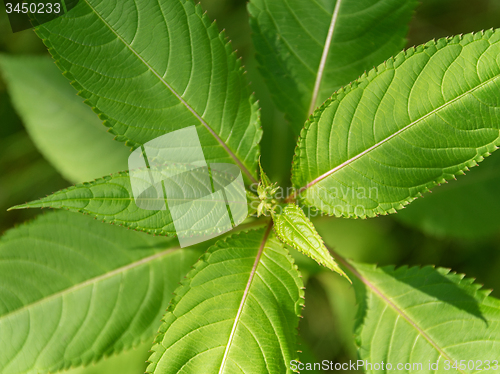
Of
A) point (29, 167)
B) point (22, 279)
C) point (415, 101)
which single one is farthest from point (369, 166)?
point (29, 167)

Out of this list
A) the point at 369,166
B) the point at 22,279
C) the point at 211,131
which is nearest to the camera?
the point at 369,166

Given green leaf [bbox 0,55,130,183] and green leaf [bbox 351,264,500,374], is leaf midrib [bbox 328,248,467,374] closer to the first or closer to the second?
green leaf [bbox 351,264,500,374]

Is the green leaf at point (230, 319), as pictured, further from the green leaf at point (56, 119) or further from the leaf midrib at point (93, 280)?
the green leaf at point (56, 119)

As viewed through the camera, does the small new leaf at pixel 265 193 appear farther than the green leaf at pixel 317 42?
No

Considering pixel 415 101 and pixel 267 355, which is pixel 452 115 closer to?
pixel 415 101

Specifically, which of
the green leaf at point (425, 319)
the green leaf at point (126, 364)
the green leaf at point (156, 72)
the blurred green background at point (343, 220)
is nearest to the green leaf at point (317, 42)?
the green leaf at point (156, 72)

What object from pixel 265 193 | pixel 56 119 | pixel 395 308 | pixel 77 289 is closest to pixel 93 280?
pixel 77 289
